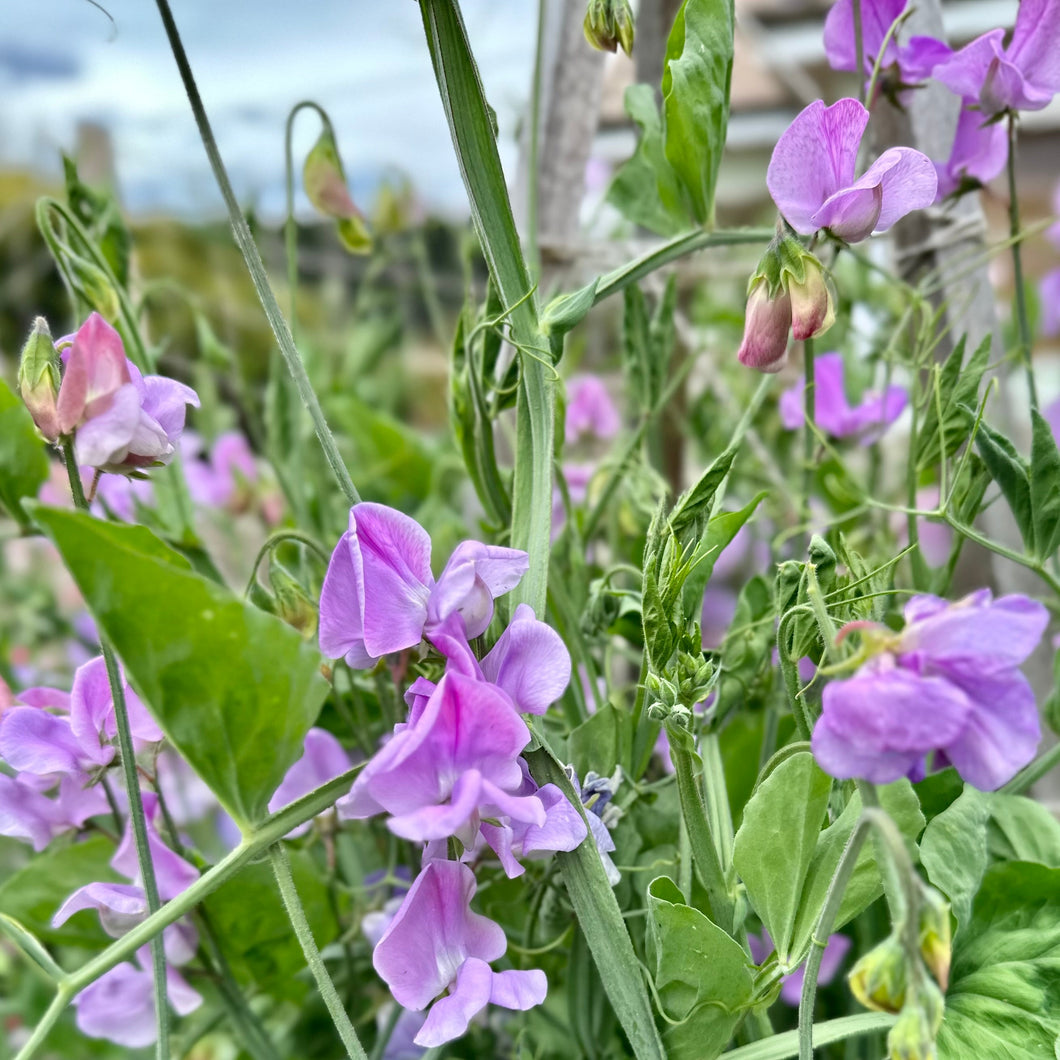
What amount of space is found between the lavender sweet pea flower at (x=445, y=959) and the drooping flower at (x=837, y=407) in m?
0.50

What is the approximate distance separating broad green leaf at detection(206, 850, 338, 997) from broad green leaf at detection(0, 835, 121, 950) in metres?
0.09

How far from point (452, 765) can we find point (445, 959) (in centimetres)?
8

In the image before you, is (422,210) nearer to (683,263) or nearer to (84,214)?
(683,263)

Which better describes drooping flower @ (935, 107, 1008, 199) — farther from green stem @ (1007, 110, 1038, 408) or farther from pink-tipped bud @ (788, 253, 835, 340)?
pink-tipped bud @ (788, 253, 835, 340)

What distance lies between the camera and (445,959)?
1.22 feet

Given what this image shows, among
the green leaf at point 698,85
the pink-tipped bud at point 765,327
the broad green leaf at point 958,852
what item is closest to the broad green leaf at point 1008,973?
the broad green leaf at point 958,852

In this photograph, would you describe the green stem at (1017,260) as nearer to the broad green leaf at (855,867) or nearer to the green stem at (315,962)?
the broad green leaf at (855,867)

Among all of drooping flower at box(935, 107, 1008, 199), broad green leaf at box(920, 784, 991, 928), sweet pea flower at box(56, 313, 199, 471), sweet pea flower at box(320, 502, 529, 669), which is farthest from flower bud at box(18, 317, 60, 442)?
drooping flower at box(935, 107, 1008, 199)

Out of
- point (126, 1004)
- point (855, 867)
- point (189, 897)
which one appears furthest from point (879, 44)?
point (126, 1004)

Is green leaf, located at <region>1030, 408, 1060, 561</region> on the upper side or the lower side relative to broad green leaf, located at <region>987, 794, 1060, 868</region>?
upper

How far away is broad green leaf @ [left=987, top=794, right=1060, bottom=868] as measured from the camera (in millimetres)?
503

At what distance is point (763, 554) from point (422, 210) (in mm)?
564

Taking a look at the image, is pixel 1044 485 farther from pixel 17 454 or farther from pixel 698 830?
pixel 17 454

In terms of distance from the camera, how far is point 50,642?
136 cm
